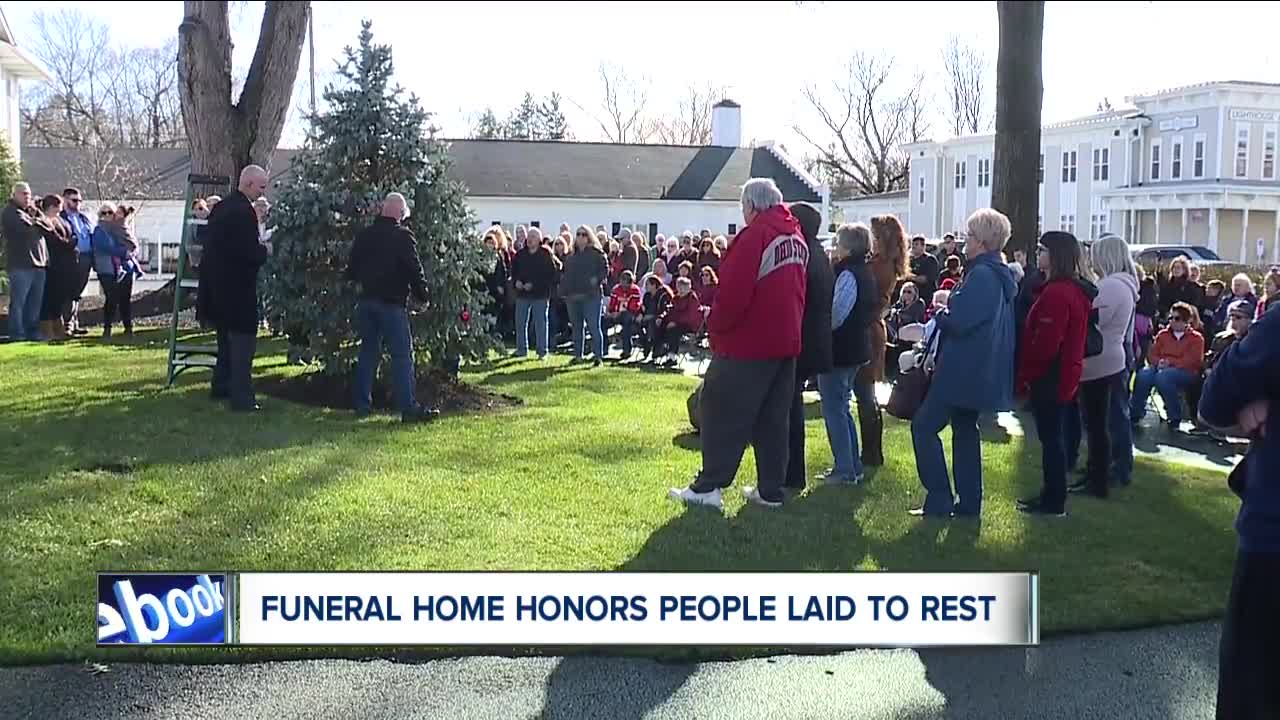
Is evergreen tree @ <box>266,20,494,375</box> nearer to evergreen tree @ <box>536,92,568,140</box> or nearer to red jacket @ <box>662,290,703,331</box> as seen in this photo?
red jacket @ <box>662,290,703,331</box>

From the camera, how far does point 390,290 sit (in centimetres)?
969

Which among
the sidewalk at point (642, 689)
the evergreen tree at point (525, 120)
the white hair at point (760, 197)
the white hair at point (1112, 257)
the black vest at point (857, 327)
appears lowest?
the sidewalk at point (642, 689)

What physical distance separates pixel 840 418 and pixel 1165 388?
216 inches

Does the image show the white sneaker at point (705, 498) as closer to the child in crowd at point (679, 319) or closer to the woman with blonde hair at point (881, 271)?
the woman with blonde hair at point (881, 271)

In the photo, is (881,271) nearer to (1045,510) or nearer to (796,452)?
(796,452)

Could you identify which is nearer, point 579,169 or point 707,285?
point 707,285

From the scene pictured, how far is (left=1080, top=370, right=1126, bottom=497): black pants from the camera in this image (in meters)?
8.12

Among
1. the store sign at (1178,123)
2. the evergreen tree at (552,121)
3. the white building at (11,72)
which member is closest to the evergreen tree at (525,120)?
the evergreen tree at (552,121)

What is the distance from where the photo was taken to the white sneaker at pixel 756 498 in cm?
737

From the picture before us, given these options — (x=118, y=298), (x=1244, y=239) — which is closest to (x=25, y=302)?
(x=118, y=298)

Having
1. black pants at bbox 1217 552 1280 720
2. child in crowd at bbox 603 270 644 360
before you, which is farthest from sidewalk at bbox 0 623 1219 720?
child in crowd at bbox 603 270 644 360

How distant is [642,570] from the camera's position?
19.5 ft

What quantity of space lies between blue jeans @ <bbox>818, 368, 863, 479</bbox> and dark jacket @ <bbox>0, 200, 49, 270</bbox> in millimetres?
10635

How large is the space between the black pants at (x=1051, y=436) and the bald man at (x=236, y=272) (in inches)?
235
